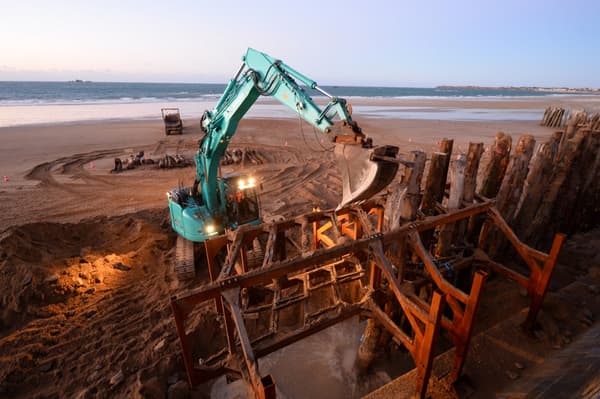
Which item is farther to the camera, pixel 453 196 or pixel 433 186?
pixel 433 186

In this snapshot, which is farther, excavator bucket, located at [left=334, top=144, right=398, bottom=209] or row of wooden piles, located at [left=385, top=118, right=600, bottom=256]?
row of wooden piles, located at [left=385, top=118, right=600, bottom=256]

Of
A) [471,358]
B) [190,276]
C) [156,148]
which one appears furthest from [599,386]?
[156,148]

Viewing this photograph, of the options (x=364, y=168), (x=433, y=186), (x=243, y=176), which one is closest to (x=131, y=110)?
(x=243, y=176)

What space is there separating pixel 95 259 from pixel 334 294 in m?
6.52

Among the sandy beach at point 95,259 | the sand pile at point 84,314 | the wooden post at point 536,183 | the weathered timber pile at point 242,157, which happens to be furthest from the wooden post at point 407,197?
the weathered timber pile at point 242,157

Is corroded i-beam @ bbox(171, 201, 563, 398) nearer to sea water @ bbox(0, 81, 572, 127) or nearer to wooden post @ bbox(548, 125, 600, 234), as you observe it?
wooden post @ bbox(548, 125, 600, 234)

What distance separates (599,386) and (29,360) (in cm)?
768

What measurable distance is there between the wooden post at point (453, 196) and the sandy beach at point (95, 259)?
168 centimetres

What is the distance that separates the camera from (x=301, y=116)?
520 cm

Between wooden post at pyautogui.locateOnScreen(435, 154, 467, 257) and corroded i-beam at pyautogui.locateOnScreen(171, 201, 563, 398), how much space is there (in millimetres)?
253

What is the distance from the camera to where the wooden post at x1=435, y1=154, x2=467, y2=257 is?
4.70m

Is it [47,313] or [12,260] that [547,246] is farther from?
[12,260]

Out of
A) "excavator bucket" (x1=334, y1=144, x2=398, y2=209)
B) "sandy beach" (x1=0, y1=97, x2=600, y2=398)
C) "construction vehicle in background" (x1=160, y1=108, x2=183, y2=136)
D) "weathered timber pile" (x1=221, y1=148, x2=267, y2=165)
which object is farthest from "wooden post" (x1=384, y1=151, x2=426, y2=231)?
"construction vehicle in background" (x1=160, y1=108, x2=183, y2=136)

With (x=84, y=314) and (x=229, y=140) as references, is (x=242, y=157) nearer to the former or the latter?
(x=229, y=140)
